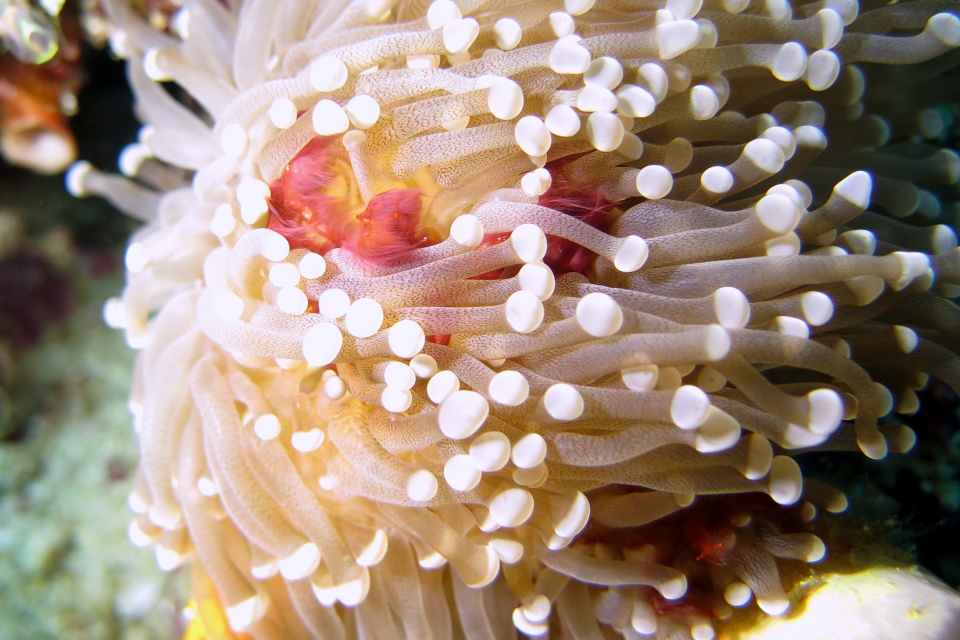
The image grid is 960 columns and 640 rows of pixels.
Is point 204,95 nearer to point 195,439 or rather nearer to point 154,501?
point 195,439

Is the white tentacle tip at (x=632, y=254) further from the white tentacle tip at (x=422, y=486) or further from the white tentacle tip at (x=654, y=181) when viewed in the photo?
the white tentacle tip at (x=422, y=486)

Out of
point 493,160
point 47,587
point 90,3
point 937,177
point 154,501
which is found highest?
point 90,3

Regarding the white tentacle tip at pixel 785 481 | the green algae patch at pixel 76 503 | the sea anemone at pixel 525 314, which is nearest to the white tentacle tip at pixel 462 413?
the sea anemone at pixel 525 314

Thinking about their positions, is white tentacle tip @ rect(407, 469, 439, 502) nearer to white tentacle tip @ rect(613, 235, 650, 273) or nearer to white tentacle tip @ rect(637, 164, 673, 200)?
white tentacle tip @ rect(613, 235, 650, 273)

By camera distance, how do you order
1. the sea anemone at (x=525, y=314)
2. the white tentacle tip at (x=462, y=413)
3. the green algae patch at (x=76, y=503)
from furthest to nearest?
the green algae patch at (x=76, y=503) → the sea anemone at (x=525, y=314) → the white tentacle tip at (x=462, y=413)

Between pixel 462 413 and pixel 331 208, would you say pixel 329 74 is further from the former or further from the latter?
pixel 462 413

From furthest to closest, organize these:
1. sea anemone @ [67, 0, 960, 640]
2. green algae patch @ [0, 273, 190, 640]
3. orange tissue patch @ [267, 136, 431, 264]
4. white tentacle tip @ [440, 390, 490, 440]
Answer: green algae patch @ [0, 273, 190, 640] → orange tissue patch @ [267, 136, 431, 264] → sea anemone @ [67, 0, 960, 640] → white tentacle tip @ [440, 390, 490, 440]

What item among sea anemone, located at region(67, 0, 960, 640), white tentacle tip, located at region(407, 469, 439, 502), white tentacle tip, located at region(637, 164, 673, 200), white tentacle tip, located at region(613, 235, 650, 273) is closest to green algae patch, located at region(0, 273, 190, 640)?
sea anemone, located at region(67, 0, 960, 640)

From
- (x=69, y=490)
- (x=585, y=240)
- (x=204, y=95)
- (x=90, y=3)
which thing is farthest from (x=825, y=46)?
(x=69, y=490)
